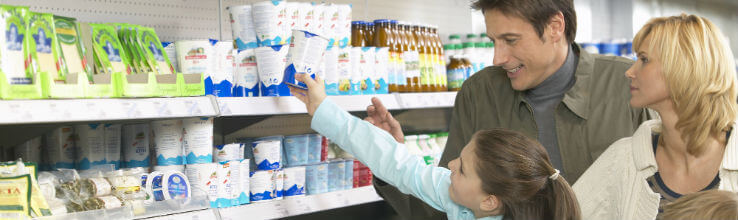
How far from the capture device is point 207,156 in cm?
215

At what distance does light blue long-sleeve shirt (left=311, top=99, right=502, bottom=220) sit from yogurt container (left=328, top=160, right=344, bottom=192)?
2.40 feet

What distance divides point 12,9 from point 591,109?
178 cm

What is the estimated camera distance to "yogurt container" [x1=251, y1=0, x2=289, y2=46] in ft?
7.43

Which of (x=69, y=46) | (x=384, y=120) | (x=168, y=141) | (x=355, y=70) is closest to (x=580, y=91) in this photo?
(x=384, y=120)

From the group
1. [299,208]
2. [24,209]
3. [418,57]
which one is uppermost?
[418,57]

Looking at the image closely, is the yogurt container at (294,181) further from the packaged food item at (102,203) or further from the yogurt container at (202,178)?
the packaged food item at (102,203)

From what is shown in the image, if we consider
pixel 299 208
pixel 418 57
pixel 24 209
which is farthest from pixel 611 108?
pixel 24 209

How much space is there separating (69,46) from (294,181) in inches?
34.8

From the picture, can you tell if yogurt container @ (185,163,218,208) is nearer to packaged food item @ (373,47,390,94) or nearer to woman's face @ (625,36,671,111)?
packaged food item @ (373,47,390,94)

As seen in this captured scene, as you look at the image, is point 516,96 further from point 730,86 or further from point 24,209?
point 24,209

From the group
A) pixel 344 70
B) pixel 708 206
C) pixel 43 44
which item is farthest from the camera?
pixel 344 70

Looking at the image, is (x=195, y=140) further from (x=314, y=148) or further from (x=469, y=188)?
(x=469, y=188)

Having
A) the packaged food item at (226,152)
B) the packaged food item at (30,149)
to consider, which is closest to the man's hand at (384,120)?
the packaged food item at (226,152)

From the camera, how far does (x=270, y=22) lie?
2.26 m
